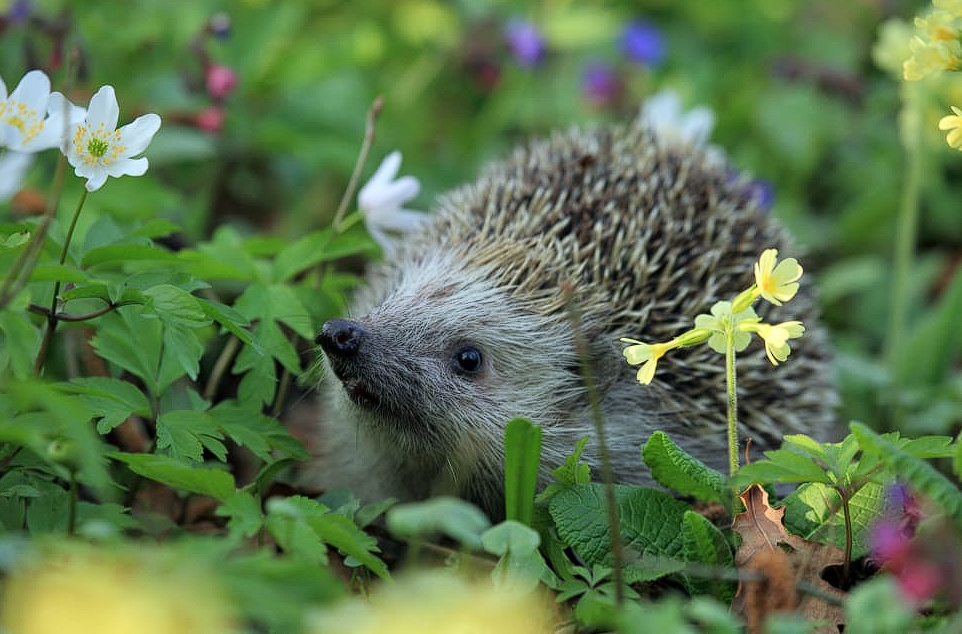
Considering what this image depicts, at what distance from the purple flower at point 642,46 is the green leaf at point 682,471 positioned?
3.24 metres

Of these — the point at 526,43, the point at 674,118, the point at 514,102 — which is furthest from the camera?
the point at 514,102

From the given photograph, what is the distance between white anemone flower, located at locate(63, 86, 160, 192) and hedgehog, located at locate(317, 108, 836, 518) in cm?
61

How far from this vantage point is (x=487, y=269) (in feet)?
9.32

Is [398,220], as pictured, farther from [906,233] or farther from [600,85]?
[600,85]

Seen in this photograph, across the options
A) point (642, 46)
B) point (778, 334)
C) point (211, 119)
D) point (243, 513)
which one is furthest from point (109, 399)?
point (642, 46)

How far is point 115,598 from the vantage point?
1281mm

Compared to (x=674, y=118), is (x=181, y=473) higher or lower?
lower

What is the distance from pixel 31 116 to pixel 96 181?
0.17m

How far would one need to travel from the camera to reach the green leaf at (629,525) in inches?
85.1

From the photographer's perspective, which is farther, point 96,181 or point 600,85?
point 600,85

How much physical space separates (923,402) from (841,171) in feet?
5.65

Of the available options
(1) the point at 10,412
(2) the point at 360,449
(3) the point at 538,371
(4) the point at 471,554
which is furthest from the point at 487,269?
(1) the point at 10,412

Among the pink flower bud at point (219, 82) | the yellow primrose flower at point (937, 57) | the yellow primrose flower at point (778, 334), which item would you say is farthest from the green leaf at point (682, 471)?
the pink flower bud at point (219, 82)

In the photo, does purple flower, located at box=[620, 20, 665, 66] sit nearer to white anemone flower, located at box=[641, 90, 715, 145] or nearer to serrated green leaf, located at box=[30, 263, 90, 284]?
white anemone flower, located at box=[641, 90, 715, 145]
